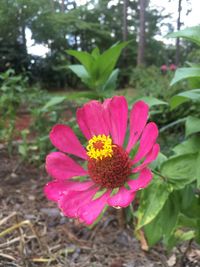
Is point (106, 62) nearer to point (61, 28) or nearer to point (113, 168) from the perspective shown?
point (113, 168)

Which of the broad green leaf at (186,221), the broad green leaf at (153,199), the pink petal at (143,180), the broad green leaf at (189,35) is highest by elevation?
the broad green leaf at (189,35)

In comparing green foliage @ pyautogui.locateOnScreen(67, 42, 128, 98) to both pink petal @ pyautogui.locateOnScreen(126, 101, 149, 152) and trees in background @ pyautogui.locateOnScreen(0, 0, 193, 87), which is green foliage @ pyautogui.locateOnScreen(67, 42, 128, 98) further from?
trees in background @ pyautogui.locateOnScreen(0, 0, 193, 87)

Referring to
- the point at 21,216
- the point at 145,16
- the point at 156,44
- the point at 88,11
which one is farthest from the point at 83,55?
the point at 156,44

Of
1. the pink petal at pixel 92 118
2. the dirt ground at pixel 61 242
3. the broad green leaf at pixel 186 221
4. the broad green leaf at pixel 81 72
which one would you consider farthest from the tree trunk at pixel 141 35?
the pink petal at pixel 92 118

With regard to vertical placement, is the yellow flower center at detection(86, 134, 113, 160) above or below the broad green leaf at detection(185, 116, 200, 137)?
above

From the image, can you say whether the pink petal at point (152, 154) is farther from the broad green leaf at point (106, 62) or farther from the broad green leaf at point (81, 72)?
the broad green leaf at point (81, 72)

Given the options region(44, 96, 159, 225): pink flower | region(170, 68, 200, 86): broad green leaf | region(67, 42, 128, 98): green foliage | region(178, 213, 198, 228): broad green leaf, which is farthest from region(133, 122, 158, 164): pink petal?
region(67, 42, 128, 98): green foliage

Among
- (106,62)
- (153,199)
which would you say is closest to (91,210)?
(153,199)
